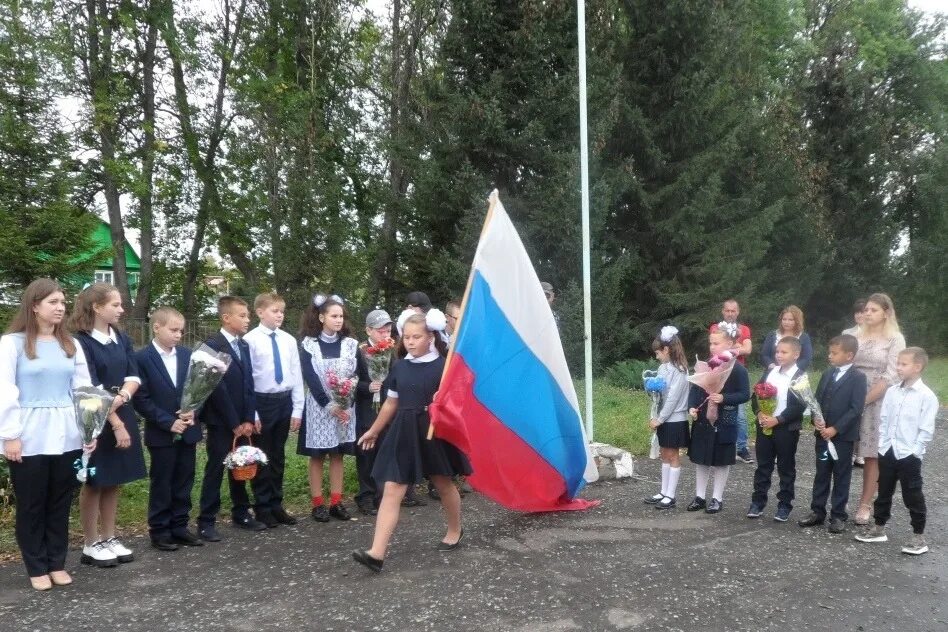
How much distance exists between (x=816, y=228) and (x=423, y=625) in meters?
22.9

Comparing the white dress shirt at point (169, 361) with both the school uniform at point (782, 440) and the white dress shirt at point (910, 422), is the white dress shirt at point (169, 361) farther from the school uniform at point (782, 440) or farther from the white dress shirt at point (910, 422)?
the white dress shirt at point (910, 422)

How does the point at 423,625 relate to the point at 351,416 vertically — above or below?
below

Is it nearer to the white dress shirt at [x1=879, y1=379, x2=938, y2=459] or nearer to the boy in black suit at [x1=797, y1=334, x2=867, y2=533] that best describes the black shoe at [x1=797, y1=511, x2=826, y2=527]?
the boy in black suit at [x1=797, y1=334, x2=867, y2=533]

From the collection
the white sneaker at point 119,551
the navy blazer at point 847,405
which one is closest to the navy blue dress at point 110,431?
the white sneaker at point 119,551

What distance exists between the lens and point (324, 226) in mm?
19062

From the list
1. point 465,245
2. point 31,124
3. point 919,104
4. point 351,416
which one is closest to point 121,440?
point 351,416

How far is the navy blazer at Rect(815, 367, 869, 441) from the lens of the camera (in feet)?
20.7

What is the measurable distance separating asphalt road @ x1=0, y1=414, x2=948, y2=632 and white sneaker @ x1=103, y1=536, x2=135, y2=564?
117mm

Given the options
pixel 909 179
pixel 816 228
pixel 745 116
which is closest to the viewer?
pixel 745 116

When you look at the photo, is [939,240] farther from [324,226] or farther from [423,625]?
[423,625]

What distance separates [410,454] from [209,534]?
6.11 ft

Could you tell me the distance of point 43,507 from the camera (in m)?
5.20

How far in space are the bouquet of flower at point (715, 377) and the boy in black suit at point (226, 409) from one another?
3.64 metres

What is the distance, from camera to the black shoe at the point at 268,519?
6637 mm
